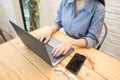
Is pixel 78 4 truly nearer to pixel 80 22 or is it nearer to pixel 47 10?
pixel 80 22

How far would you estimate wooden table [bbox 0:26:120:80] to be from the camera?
2.19ft

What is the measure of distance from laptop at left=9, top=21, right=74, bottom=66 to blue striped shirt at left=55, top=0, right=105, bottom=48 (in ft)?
0.63

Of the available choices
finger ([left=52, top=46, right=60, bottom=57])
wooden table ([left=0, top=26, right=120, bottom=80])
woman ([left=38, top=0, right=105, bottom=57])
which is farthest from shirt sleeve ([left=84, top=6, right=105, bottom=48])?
finger ([left=52, top=46, right=60, bottom=57])

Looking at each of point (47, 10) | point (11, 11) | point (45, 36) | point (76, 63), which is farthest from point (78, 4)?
point (11, 11)

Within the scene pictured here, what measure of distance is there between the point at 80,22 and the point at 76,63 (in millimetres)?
392

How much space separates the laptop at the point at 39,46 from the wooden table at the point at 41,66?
30mm

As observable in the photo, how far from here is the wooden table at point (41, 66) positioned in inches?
26.3

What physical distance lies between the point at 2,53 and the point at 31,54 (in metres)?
0.19

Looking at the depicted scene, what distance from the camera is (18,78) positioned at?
0.66 meters

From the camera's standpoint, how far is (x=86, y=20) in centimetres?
97

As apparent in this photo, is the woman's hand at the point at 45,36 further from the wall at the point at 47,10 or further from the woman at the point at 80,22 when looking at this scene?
the wall at the point at 47,10

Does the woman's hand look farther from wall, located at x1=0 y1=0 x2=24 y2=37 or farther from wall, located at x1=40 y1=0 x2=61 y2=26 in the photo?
wall, located at x1=0 y1=0 x2=24 y2=37

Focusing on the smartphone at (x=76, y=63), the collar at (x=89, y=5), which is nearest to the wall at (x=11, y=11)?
the collar at (x=89, y=5)

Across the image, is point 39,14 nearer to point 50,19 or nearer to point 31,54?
point 50,19
